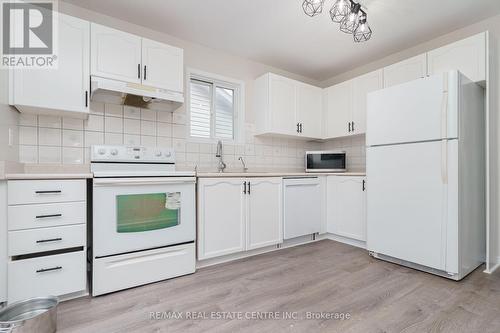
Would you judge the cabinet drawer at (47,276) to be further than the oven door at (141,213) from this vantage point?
No

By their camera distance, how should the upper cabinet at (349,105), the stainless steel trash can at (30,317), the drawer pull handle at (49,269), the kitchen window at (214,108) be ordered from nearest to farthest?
the stainless steel trash can at (30,317) < the drawer pull handle at (49,269) < the kitchen window at (214,108) < the upper cabinet at (349,105)

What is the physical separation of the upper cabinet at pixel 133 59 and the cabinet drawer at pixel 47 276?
4.75 ft

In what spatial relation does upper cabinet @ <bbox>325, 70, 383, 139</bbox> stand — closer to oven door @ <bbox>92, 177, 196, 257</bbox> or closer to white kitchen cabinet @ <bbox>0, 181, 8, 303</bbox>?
oven door @ <bbox>92, 177, 196, 257</bbox>

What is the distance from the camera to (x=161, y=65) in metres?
2.33

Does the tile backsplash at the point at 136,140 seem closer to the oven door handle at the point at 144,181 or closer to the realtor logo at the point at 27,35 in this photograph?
the realtor logo at the point at 27,35

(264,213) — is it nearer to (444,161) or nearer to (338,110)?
(444,161)

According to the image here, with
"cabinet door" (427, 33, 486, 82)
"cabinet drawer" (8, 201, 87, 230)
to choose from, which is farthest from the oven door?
"cabinet door" (427, 33, 486, 82)

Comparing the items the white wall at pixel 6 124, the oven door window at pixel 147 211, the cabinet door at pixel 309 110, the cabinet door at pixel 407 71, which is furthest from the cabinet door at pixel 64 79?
the cabinet door at pixel 407 71

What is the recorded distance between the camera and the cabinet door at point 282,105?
3197mm

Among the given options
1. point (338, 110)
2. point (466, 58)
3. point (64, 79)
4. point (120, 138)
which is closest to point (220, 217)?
point (120, 138)

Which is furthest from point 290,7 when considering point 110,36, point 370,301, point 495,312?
point 495,312

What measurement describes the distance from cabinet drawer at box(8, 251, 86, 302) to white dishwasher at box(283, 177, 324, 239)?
1.94 m

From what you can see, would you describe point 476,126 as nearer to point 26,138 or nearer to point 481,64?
point 481,64

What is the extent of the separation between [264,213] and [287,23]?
1.99m
